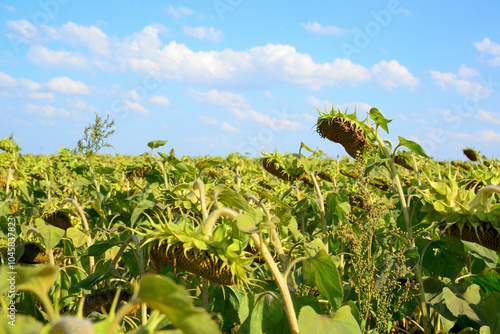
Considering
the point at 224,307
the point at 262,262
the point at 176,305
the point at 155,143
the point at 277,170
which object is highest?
the point at 155,143

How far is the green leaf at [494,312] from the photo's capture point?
2129 millimetres

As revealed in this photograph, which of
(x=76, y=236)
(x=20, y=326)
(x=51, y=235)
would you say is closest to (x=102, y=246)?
(x=51, y=235)

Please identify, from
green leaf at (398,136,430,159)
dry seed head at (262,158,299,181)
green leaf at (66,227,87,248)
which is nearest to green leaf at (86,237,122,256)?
green leaf at (66,227,87,248)

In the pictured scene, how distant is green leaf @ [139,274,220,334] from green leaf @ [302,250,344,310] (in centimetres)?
126

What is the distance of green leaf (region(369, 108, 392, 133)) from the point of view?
305 cm

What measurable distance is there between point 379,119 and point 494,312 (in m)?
1.42

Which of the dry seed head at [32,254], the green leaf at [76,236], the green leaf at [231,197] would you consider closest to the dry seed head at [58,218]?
the dry seed head at [32,254]

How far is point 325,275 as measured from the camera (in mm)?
1866

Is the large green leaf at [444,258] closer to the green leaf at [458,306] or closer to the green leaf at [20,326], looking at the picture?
the green leaf at [458,306]

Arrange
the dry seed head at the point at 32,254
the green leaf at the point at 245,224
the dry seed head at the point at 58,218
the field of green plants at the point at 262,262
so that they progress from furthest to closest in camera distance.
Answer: the dry seed head at the point at 58,218
the dry seed head at the point at 32,254
the green leaf at the point at 245,224
the field of green plants at the point at 262,262

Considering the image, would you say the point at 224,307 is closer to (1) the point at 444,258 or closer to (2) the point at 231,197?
(2) the point at 231,197

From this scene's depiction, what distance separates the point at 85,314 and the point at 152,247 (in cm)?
85

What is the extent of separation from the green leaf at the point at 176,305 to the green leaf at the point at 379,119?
268 cm

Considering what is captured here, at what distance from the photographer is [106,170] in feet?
15.9
